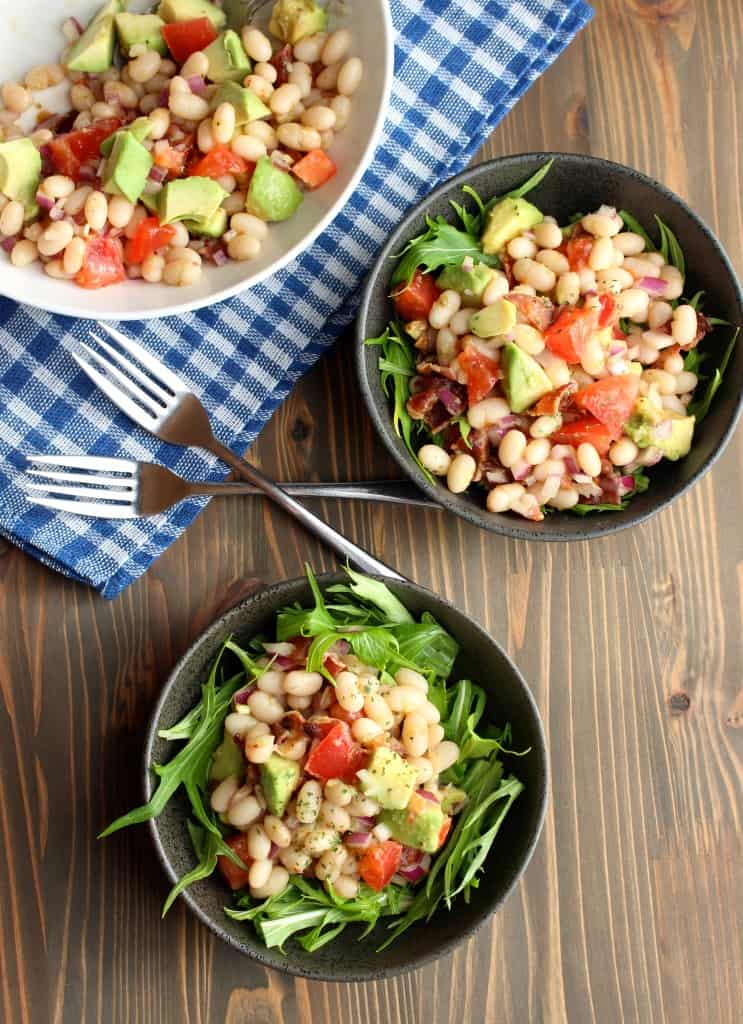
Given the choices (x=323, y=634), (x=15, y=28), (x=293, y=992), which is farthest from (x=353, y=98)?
(x=293, y=992)

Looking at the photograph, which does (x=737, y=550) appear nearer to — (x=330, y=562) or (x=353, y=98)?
(x=330, y=562)

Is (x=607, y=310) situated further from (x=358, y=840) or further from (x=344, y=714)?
(x=358, y=840)

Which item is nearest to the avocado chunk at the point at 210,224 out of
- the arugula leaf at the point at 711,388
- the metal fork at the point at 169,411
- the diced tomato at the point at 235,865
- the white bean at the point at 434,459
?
the metal fork at the point at 169,411

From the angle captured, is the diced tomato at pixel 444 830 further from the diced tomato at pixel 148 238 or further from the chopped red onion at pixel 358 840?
the diced tomato at pixel 148 238

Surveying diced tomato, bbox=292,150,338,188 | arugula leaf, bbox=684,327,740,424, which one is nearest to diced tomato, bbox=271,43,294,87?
diced tomato, bbox=292,150,338,188

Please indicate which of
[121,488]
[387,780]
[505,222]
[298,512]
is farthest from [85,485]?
[505,222]

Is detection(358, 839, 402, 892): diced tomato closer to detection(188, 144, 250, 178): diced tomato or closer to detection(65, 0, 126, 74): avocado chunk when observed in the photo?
detection(188, 144, 250, 178): diced tomato

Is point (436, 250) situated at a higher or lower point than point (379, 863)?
higher
